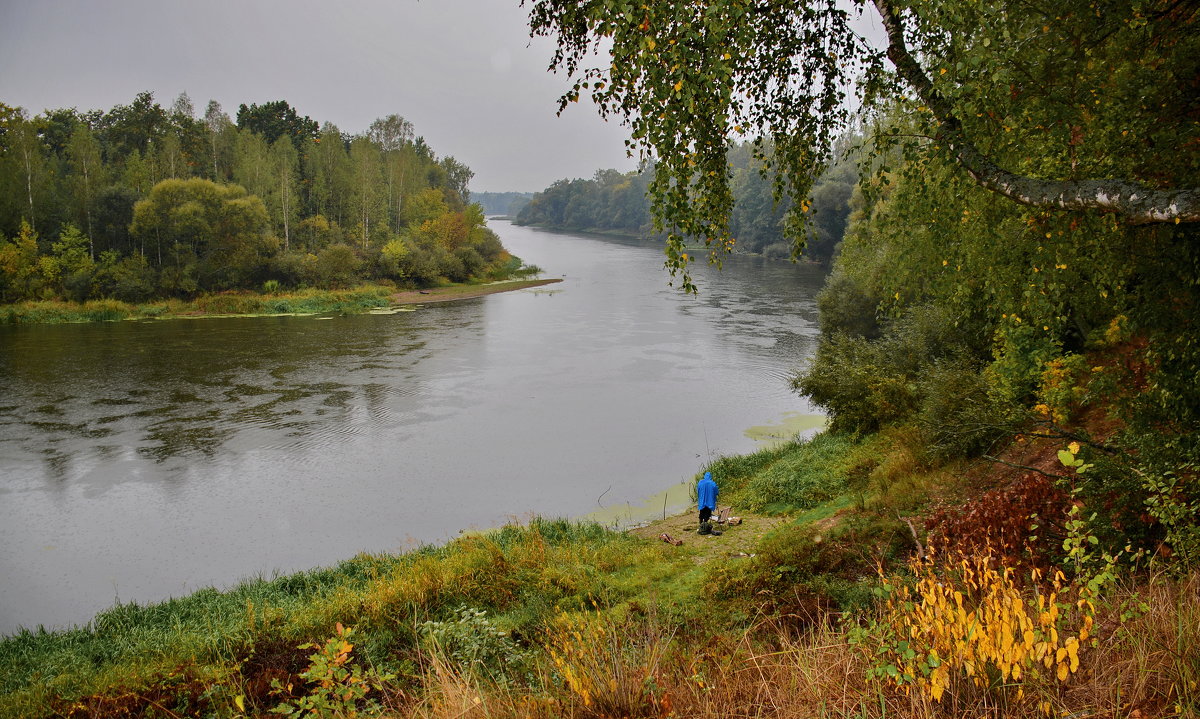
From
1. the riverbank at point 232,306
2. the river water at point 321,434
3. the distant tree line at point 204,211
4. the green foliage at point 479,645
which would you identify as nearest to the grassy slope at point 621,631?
the green foliage at point 479,645

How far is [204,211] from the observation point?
4741cm

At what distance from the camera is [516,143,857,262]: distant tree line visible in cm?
6291

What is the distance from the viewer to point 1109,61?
4.74 m

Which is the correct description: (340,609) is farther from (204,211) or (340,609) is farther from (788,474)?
(204,211)

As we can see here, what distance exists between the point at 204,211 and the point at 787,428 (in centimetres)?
4464

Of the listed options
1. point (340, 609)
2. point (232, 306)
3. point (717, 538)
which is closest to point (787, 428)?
point (717, 538)

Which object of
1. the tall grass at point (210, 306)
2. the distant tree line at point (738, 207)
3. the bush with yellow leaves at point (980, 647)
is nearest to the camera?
the bush with yellow leaves at point (980, 647)

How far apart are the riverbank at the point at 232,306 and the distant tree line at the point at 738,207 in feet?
66.7

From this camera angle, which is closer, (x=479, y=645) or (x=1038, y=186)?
(x=1038, y=186)

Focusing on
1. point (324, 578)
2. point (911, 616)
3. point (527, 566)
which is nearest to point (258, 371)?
point (324, 578)

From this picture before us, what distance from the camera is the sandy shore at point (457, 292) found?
172ft

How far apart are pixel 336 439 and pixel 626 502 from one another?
28.7 feet

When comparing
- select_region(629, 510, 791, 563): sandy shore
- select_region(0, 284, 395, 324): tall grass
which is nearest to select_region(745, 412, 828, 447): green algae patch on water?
select_region(629, 510, 791, 563): sandy shore

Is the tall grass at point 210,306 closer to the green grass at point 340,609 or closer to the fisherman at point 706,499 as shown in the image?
the green grass at point 340,609
